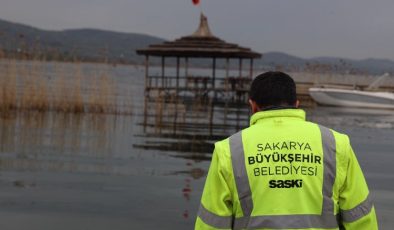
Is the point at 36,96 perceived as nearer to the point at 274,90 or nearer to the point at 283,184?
the point at 274,90

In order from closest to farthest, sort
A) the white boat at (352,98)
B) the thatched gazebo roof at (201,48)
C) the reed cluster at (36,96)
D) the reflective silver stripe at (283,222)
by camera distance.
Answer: the reflective silver stripe at (283,222) < the reed cluster at (36,96) < the thatched gazebo roof at (201,48) < the white boat at (352,98)

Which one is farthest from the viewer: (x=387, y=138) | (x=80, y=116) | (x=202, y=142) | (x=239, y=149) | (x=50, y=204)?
(x=80, y=116)

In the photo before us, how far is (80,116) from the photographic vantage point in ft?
78.9

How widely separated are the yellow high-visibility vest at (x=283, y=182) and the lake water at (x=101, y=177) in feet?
18.4

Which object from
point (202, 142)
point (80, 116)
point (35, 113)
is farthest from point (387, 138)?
point (35, 113)

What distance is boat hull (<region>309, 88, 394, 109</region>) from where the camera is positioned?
38.8m

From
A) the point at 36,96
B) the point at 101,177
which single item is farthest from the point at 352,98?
the point at 101,177

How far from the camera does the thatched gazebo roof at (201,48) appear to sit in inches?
1383

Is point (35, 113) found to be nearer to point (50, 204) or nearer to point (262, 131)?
point (50, 204)

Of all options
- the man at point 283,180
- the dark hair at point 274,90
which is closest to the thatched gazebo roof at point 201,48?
the dark hair at point 274,90

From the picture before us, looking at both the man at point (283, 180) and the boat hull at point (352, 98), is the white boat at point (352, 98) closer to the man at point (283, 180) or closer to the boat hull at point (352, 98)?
the boat hull at point (352, 98)

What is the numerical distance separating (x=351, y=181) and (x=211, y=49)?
103 ft

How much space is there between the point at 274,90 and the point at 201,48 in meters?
31.7

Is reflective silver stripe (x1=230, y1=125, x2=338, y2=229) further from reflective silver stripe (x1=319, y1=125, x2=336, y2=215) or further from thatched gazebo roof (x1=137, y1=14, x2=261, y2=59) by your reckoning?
thatched gazebo roof (x1=137, y1=14, x2=261, y2=59)
